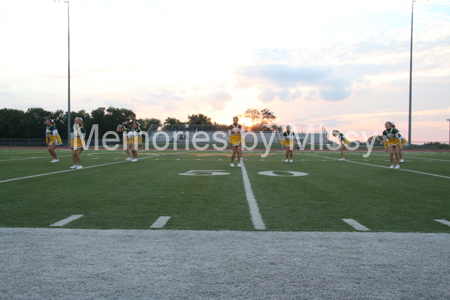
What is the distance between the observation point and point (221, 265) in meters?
2.78

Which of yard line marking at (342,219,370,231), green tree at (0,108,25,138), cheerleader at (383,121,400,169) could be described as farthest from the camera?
green tree at (0,108,25,138)

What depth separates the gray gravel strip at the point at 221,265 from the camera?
2.33 metres

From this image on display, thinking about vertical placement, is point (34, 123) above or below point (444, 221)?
above

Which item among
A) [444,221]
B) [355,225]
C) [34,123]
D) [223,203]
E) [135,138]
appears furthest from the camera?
[34,123]

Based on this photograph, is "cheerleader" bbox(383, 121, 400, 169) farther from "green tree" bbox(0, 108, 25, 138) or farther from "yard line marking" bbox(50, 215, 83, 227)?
"green tree" bbox(0, 108, 25, 138)

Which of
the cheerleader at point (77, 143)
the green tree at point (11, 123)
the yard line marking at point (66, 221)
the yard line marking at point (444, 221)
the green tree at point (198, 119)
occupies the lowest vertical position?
the yard line marking at point (66, 221)

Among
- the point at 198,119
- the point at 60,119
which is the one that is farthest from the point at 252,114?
the point at 60,119

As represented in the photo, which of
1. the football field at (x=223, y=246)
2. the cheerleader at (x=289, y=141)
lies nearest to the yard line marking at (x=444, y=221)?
the football field at (x=223, y=246)

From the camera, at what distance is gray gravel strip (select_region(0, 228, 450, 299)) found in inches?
→ 91.7

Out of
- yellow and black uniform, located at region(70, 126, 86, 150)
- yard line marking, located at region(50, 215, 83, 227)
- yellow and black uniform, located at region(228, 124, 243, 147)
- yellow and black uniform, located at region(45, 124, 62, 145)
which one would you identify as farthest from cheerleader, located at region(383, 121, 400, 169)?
yellow and black uniform, located at region(45, 124, 62, 145)

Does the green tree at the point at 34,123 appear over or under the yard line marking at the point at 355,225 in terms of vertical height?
over

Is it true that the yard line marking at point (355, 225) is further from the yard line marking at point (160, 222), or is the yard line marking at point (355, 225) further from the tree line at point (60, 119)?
the tree line at point (60, 119)

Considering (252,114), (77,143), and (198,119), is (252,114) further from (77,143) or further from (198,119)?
(77,143)

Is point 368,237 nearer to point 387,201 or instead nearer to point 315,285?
point 315,285
